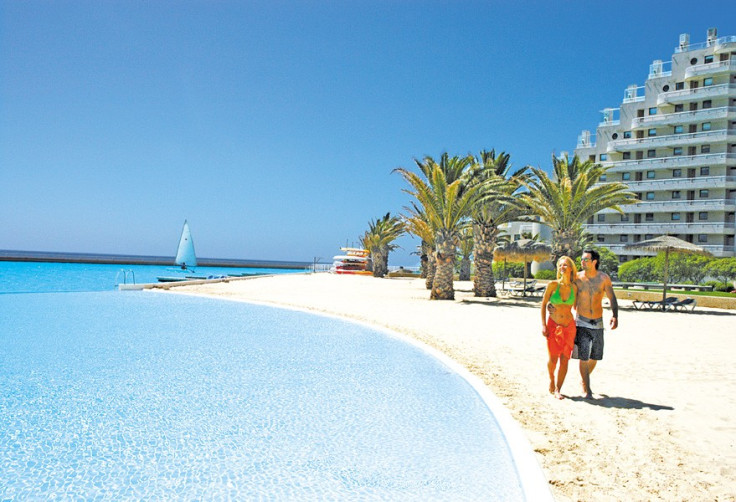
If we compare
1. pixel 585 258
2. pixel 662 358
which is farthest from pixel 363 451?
pixel 662 358

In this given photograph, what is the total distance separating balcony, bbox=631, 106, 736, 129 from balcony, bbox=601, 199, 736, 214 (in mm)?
7446

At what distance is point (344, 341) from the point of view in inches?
445

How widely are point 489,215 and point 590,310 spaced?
55.9ft

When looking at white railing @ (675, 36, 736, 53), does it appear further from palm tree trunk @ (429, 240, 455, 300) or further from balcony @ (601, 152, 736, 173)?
palm tree trunk @ (429, 240, 455, 300)

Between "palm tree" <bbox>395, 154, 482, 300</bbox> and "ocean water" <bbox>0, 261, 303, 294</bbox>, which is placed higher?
"palm tree" <bbox>395, 154, 482, 300</bbox>

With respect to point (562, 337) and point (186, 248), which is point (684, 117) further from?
point (186, 248)

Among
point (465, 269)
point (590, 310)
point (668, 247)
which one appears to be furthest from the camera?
point (465, 269)

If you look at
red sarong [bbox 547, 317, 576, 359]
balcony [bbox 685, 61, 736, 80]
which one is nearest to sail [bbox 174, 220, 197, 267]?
balcony [bbox 685, 61, 736, 80]

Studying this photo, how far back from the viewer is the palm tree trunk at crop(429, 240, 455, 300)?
21.2 metres

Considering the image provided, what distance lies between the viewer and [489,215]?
2267cm

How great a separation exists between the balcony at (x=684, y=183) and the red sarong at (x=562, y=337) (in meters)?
48.4

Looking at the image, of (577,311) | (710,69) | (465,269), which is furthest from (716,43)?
(577,311)

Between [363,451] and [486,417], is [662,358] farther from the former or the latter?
[363,451]

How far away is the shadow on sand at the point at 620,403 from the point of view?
6.00 metres
